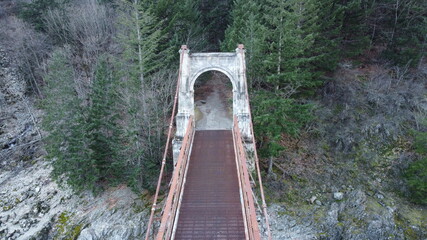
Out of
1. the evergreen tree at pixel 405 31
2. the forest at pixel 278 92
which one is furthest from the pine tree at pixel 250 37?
the evergreen tree at pixel 405 31


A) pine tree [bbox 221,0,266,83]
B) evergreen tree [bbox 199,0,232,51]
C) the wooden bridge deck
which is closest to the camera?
the wooden bridge deck

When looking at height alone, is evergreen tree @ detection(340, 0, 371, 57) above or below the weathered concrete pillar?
above

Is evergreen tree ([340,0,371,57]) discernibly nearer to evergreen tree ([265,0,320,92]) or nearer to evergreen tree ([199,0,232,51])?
evergreen tree ([265,0,320,92])

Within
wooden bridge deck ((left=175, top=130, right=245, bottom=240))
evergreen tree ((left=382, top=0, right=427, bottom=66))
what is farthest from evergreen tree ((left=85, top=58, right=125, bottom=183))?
evergreen tree ((left=382, top=0, right=427, bottom=66))

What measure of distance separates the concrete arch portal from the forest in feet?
3.00

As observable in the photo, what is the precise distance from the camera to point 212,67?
15.5m

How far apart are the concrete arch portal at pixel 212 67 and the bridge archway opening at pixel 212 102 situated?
45 centimetres

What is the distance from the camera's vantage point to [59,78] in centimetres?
1739

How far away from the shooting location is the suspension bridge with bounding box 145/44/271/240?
788 cm

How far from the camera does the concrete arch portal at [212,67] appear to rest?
15211 mm

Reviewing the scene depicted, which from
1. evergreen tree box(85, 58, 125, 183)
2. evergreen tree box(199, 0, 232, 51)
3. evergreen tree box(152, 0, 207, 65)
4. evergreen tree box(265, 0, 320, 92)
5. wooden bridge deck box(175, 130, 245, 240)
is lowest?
wooden bridge deck box(175, 130, 245, 240)

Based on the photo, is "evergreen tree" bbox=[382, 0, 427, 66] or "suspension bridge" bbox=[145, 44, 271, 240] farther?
"evergreen tree" bbox=[382, 0, 427, 66]

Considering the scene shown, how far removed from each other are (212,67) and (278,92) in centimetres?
403

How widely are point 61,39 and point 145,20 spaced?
11802 millimetres
